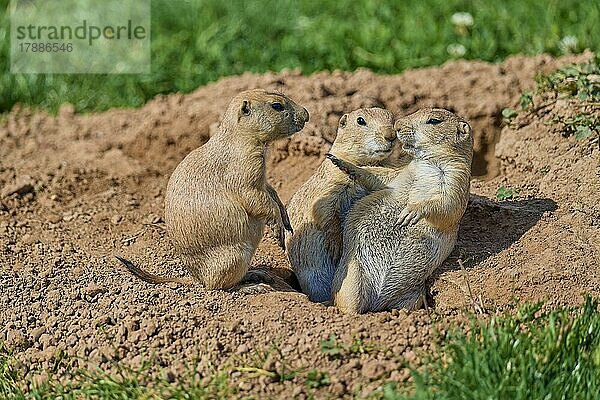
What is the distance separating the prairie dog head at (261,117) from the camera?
5348 millimetres

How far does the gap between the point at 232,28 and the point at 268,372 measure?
582 cm

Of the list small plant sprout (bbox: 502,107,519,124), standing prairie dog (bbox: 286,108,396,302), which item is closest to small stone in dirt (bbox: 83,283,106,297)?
standing prairie dog (bbox: 286,108,396,302)

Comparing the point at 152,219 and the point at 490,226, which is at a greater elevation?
Answer: the point at 490,226

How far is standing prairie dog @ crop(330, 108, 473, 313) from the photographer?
5.27 m

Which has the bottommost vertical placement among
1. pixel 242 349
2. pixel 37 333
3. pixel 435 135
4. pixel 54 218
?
pixel 54 218

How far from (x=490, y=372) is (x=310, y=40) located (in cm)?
570

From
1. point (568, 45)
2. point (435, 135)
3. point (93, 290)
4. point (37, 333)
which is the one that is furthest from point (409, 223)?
point (568, 45)

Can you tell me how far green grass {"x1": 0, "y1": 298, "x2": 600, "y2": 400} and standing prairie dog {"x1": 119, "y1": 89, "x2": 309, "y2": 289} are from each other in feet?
2.58

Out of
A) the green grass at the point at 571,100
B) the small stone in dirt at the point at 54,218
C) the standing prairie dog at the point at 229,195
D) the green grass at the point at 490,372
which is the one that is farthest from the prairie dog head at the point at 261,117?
the small stone in dirt at the point at 54,218

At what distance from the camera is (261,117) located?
5.36 m

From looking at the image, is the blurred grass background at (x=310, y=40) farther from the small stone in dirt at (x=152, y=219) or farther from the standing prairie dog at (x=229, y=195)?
the standing prairie dog at (x=229, y=195)

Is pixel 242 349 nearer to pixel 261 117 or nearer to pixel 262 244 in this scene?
pixel 261 117
